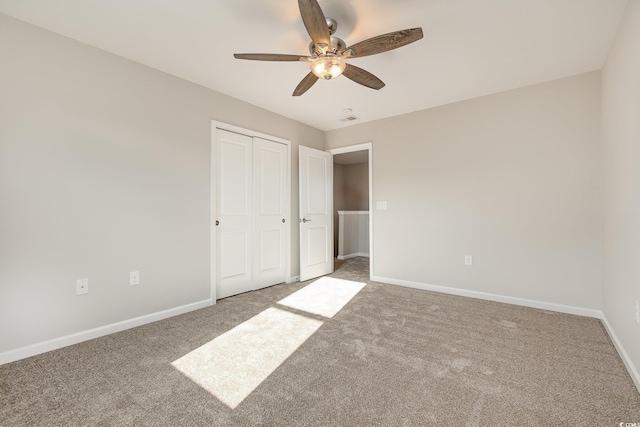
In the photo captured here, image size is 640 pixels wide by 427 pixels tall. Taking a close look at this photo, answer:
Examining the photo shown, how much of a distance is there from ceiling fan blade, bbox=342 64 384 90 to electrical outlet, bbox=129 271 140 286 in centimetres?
251

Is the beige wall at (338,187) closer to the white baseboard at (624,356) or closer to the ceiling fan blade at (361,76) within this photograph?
the ceiling fan blade at (361,76)

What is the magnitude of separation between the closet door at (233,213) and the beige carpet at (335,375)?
2.37 ft

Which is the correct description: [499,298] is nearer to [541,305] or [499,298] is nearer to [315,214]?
[541,305]

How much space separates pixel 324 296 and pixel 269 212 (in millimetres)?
1324

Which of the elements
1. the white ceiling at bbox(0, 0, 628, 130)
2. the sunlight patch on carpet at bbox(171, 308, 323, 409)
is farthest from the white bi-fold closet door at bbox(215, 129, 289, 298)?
the sunlight patch on carpet at bbox(171, 308, 323, 409)

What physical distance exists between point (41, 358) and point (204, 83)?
8.87 ft

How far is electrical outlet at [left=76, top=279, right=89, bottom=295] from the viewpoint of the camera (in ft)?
7.13

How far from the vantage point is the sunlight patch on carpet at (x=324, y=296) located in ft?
9.45

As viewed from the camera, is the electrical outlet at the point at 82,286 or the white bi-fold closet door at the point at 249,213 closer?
the electrical outlet at the point at 82,286

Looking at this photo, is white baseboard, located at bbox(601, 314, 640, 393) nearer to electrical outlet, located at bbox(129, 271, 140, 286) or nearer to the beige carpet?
the beige carpet

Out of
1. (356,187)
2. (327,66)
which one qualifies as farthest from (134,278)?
(356,187)

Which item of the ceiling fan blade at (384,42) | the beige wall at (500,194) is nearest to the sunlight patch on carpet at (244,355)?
the beige wall at (500,194)

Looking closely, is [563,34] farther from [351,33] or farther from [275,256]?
[275,256]

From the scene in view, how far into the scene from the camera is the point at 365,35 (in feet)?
6.94
